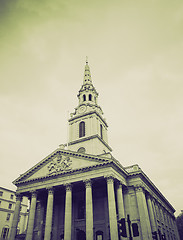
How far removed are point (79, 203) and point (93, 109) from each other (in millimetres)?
20452

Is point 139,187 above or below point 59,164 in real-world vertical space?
below

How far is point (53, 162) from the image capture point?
33.3 meters

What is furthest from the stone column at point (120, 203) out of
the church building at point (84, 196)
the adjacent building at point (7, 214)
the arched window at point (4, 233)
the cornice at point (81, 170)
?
the arched window at point (4, 233)

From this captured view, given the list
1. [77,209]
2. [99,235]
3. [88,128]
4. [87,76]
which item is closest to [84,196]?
[77,209]

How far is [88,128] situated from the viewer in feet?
139

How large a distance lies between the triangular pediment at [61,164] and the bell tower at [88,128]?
729cm

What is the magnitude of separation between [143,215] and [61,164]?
1440 centimetres

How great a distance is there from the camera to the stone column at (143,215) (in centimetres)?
2758

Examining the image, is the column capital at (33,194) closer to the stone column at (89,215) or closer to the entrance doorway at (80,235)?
the entrance doorway at (80,235)

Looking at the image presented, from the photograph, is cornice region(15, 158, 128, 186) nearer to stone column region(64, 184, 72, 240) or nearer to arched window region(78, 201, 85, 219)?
stone column region(64, 184, 72, 240)

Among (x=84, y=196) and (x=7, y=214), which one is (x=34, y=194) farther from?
(x=7, y=214)

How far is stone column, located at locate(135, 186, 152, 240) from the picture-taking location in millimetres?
27578

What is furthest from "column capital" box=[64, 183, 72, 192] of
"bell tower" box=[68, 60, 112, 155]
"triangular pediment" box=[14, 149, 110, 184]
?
"bell tower" box=[68, 60, 112, 155]

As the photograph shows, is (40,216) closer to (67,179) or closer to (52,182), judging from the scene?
(52,182)
